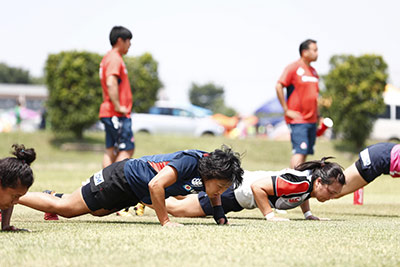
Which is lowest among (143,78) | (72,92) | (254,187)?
(143,78)

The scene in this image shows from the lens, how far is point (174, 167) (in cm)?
513

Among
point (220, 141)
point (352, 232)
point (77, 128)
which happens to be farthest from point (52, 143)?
point (352, 232)

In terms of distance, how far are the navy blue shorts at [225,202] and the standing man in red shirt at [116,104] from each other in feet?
7.72

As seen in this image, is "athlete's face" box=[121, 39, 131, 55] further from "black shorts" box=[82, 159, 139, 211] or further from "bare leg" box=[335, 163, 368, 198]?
"bare leg" box=[335, 163, 368, 198]

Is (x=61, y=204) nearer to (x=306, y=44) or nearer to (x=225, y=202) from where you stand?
(x=225, y=202)

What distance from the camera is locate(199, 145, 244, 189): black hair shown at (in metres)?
5.02

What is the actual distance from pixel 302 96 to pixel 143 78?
28.7 meters

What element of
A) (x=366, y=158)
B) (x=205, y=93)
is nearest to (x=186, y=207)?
(x=366, y=158)

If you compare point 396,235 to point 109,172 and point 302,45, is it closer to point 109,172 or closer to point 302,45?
point 109,172

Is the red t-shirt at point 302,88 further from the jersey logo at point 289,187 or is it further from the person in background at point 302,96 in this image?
the jersey logo at point 289,187

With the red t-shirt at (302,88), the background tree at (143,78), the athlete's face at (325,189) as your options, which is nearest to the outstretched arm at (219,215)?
the athlete's face at (325,189)

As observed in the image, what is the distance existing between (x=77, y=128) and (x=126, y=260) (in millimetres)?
20009

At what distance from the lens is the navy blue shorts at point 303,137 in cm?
913

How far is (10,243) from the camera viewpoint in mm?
3949
